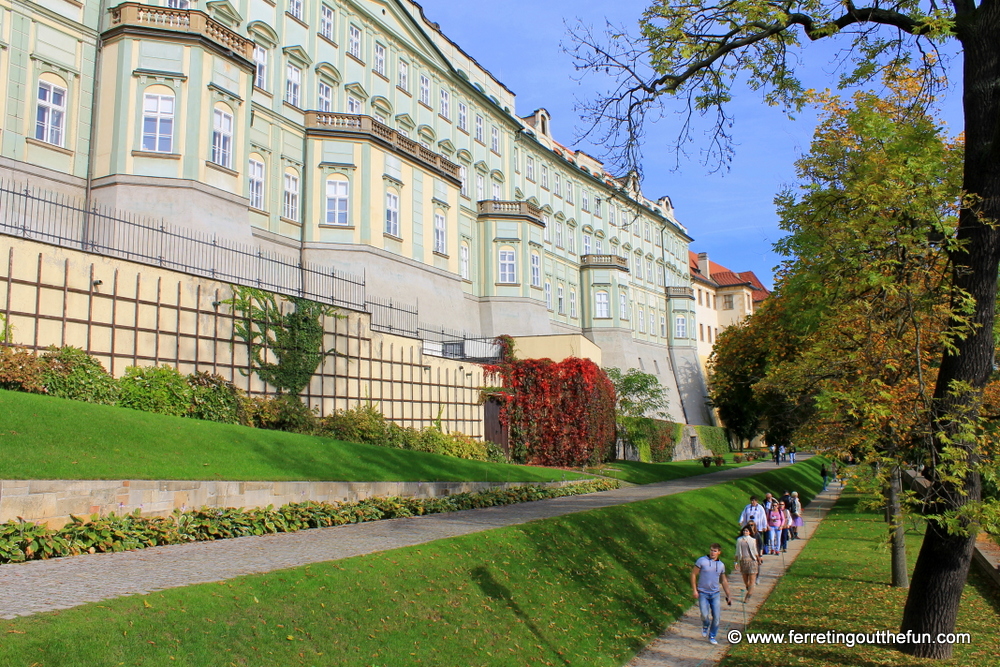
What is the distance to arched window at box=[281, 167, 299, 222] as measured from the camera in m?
30.0

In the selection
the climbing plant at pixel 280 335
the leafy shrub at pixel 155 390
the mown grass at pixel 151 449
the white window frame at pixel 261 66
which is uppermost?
the white window frame at pixel 261 66

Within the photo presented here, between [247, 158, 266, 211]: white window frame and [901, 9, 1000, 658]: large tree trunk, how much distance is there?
955 inches

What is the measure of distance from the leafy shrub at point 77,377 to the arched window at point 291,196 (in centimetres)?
1514

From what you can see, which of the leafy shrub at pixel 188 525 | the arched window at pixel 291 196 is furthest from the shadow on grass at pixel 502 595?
the arched window at pixel 291 196

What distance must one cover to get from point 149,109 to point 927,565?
22640mm

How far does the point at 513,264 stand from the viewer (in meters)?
44.5

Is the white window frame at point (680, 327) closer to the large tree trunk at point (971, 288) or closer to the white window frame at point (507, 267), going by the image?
the white window frame at point (507, 267)

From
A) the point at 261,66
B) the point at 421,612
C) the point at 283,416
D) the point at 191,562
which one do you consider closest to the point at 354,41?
the point at 261,66

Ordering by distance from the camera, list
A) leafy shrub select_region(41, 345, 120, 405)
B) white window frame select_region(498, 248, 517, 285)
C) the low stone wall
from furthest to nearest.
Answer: white window frame select_region(498, 248, 517, 285)
leafy shrub select_region(41, 345, 120, 405)
the low stone wall

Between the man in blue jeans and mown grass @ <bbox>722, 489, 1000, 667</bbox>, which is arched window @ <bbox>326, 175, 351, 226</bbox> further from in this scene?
the man in blue jeans

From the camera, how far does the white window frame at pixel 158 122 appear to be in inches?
892

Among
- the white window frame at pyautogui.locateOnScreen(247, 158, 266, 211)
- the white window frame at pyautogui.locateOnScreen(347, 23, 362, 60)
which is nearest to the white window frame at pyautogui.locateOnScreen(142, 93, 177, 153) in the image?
the white window frame at pyautogui.locateOnScreen(247, 158, 266, 211)

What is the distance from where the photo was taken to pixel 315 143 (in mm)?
31016

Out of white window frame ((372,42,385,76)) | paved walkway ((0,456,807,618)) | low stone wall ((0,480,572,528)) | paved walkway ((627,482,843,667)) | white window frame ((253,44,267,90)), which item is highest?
white window frame ((372,42,385,76))
